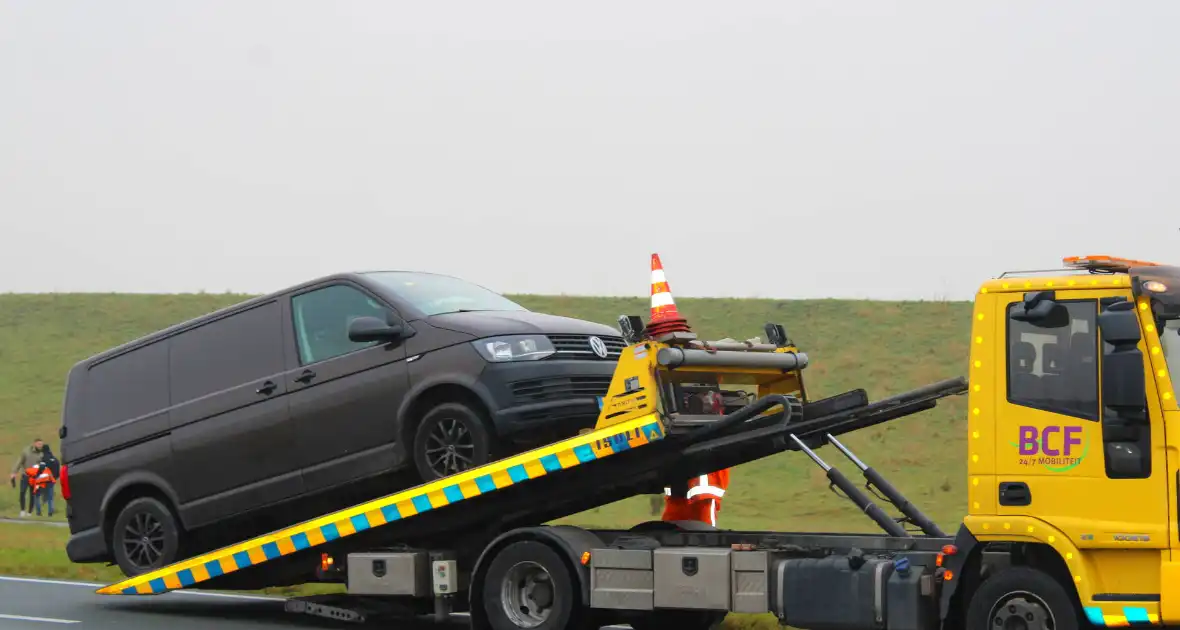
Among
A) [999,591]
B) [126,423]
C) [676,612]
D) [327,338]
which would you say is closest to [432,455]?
[327,338]

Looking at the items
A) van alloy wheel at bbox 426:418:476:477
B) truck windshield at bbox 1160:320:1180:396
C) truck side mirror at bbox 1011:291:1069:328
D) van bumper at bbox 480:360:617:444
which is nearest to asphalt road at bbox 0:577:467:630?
van alloy wheel at bbox 426:418:476:477

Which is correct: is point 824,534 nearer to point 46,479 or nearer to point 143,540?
point 143,540

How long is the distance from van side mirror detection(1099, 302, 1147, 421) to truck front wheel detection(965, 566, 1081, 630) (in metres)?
0.99

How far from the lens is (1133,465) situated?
25.2ft

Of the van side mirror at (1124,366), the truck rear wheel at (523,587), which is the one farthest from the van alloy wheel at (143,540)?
the van side mirror at (1124,366)

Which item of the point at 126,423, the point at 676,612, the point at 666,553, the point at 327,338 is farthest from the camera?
the point at 126,423

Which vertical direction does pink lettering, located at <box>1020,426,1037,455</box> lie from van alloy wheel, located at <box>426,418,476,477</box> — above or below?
above

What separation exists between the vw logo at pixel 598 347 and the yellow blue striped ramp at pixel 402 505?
115 cm

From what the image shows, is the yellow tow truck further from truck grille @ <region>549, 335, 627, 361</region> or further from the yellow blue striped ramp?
truck grille @ <region>549, 335, 627, 361</region>

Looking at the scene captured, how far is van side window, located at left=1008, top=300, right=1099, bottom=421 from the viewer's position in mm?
7844

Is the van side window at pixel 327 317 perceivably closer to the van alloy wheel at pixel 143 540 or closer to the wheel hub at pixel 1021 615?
the van alloy wheel at pixel 143 540

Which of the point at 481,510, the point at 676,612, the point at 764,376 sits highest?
the point at 764,376

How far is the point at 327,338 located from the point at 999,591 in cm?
525

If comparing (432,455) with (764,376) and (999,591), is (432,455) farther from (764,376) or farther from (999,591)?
(999,591)
